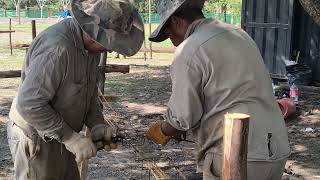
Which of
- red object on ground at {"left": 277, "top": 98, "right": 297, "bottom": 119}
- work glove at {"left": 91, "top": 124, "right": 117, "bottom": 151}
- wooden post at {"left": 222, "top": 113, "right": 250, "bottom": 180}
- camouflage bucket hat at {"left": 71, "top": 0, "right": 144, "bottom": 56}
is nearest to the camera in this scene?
wooden post at {"left": 222, "top": 113, "right": 250, "bottom": 180}

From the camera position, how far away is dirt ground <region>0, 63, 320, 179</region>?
6.43 m

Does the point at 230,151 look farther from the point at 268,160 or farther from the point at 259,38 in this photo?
the point at 259,38

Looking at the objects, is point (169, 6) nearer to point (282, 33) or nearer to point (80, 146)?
point (80, 146)

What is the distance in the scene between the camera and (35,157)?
3.56 metres

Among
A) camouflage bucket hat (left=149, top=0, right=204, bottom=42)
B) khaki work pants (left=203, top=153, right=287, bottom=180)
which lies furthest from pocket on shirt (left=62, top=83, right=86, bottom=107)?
khaki work pants (left=203, top=153, right=287, bottom=180)

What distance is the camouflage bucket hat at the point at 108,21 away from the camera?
10.6ft

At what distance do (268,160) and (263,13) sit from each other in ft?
30.3

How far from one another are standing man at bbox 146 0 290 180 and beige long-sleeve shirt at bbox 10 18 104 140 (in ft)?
2.53

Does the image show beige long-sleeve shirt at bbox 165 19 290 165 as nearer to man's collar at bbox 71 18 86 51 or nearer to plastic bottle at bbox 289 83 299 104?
man's collar at bbox 71 18 86 51

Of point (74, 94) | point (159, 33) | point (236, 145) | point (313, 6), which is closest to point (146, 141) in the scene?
point (313, 6)

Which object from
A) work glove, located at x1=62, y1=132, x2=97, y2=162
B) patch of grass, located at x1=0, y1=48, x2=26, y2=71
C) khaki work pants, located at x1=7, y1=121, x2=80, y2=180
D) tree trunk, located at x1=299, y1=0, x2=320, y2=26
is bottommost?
patch of grass, located at x1=0, y1=48, x2=26, y2=71

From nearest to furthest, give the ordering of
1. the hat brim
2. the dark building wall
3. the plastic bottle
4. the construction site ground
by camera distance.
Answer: the hat brim, the construction site ground, the plastic bottle, the dark building wall

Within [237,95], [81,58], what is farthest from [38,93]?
[237,95]

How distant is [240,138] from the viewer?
2379 millimetres
